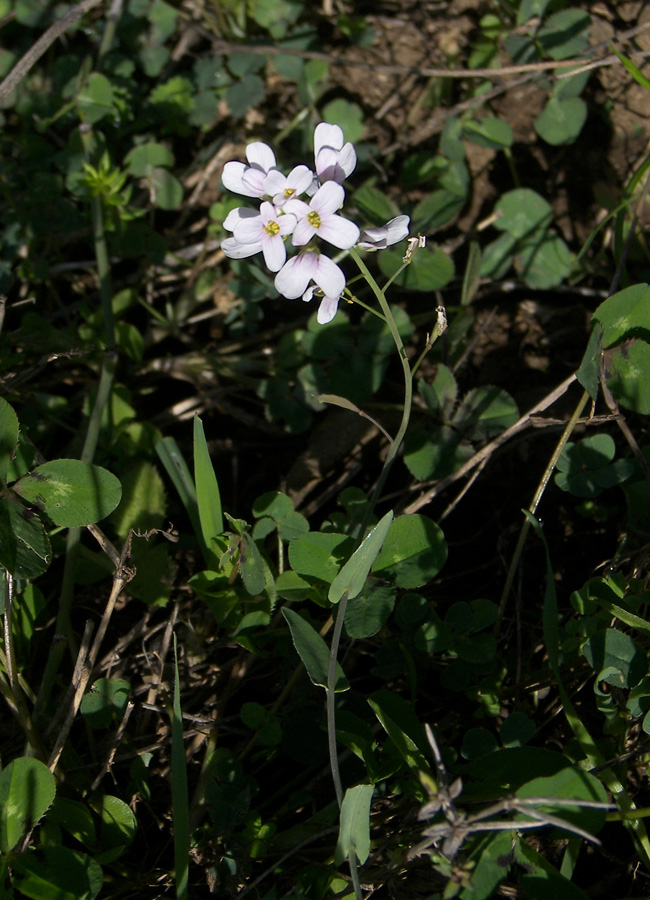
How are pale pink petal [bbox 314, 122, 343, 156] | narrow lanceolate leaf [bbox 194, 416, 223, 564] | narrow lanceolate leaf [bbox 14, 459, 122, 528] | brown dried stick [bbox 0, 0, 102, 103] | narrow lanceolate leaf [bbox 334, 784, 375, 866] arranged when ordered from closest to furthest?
narrow lanceolate leaf [bbox 334, 784, 375, 866] < pale pink petal [bbox 314, 122, 343, 156] < narrow lanceolate leaf [bbox 14, 459, 122, 528] < narrow lanceolate leaf [bbox 194, 416, 223, 564] < brown dried stick [bbox 0, 0, 102, 103]

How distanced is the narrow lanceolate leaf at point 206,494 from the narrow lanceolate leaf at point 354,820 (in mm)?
1027

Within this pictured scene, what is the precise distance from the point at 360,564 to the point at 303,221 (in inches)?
38.5

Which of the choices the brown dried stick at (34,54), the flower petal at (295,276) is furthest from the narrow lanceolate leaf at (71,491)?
the brown dried stick at (34,54)

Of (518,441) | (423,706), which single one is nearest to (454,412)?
(518,441)

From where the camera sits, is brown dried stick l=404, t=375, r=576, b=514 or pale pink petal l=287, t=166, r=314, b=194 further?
brown dried stick l=404, t=375, r=576, b=514

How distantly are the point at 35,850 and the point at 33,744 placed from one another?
0.31 metres

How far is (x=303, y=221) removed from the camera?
196cm

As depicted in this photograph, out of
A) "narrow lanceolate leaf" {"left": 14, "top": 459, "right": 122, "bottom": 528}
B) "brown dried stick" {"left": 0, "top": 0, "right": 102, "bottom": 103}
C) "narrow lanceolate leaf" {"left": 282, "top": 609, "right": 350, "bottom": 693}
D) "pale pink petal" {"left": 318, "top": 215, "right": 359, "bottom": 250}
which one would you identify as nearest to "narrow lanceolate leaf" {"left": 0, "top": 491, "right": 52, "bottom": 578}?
"narrow lanceolate leaf" {"left": 14, "top": 459, "right": 122, "bottom": 528}

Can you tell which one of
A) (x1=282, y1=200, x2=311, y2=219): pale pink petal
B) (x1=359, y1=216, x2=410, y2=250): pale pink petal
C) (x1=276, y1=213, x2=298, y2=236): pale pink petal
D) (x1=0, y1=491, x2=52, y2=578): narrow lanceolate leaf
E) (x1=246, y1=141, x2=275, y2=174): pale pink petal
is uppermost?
(x1=246, y1=141, x2=275, y2=174): pale pink petal

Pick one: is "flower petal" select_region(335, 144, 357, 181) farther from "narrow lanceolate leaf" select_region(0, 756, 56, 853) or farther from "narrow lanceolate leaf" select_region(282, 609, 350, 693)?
"narrow lanceolate leaf" select_region(0, 756, 56, 853)

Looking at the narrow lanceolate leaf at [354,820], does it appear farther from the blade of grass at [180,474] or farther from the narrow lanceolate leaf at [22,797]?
the blade of grass at [180,474]

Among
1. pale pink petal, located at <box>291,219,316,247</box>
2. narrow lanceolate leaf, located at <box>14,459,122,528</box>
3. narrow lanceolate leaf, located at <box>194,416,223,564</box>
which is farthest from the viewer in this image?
narrow lanceolate leaf, located at <box>194,416,223,564</box>

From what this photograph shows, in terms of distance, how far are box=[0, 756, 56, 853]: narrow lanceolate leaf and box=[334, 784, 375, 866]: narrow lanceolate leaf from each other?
0.86m

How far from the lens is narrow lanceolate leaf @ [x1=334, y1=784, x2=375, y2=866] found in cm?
185
